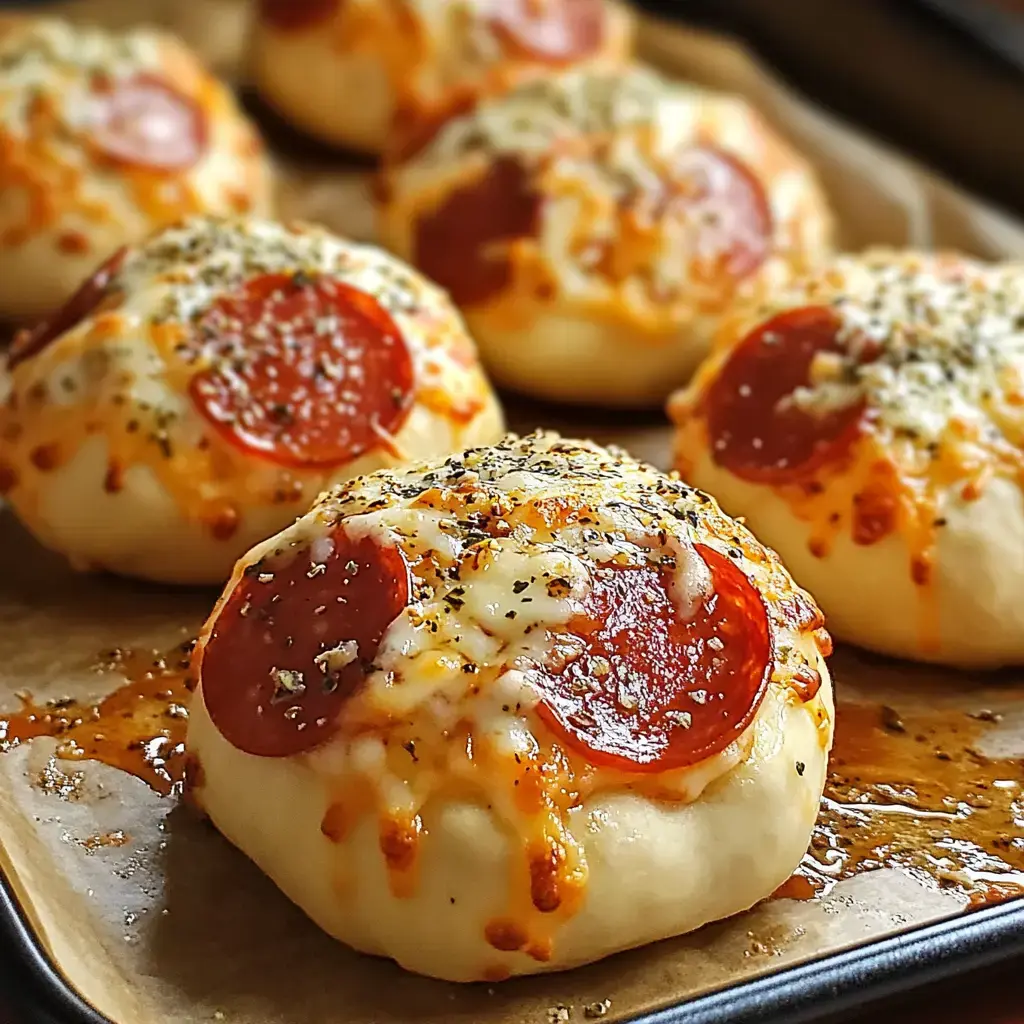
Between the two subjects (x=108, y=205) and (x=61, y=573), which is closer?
(x=61, y=573)

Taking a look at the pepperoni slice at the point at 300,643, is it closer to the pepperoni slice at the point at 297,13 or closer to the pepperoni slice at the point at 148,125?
the pepperoni slice at the point at 148,125

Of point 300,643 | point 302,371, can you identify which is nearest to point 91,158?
point 302,371

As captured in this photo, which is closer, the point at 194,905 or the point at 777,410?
the point at 194,905

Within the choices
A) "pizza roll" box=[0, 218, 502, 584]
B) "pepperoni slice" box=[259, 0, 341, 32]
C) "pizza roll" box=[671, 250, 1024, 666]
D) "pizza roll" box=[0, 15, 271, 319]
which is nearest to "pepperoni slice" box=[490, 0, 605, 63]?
"pepperoni slice" box=[259, 0, 341, 32]

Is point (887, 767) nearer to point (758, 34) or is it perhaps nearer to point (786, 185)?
point (786, 185)

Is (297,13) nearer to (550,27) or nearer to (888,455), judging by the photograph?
(550,27)

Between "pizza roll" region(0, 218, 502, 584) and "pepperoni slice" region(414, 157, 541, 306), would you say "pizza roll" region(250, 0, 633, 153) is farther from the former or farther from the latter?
"pizza roll" region(0, 218, 502, 584)

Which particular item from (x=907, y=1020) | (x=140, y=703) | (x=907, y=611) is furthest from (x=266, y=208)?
(x=907, y=1020)
